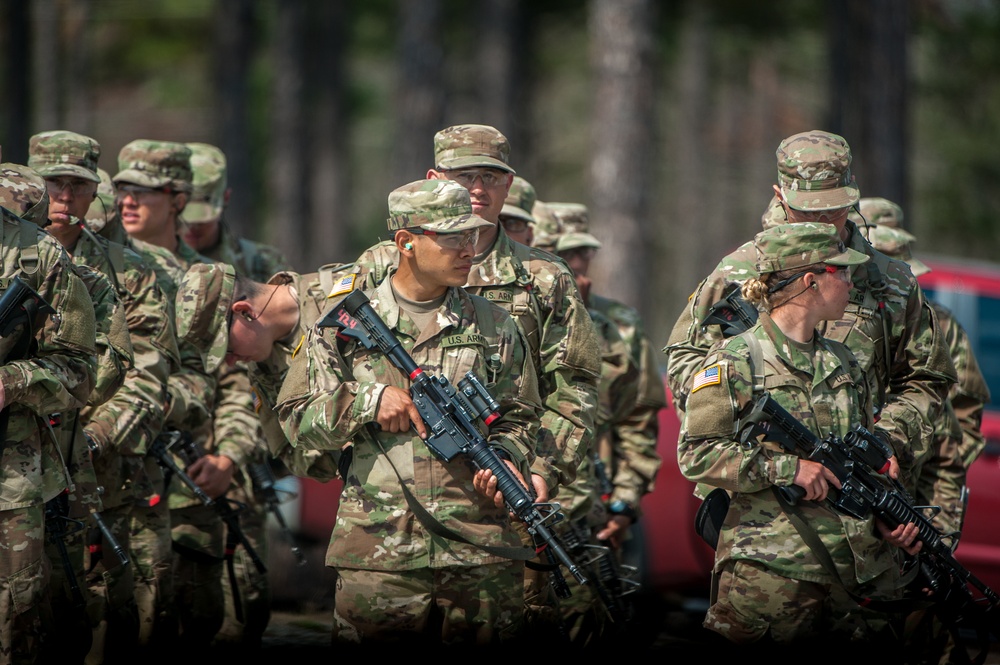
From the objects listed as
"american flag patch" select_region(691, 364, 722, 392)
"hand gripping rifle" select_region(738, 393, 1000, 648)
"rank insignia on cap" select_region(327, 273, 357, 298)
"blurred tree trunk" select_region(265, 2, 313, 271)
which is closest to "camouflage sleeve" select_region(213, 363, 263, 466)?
"rank insignia on cap" select_region(327, 273, 357, 298)

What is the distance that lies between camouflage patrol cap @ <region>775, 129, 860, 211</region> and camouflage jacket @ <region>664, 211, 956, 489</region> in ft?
0.51

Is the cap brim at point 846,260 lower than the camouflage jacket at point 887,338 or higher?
higher

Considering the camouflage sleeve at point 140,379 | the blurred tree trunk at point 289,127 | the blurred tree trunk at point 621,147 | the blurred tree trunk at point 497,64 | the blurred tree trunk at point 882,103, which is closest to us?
the camouflage sleeve at point 140,379

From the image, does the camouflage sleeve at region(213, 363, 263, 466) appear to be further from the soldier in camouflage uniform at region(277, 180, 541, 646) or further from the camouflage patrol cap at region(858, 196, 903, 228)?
the camouflage patrol cap at region(858, 196, 903, 228)

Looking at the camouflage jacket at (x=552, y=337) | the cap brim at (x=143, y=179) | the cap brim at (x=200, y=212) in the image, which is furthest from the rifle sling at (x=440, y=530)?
the cap brim at (x=200, y=212)

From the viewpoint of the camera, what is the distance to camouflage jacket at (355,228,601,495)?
5.02 meters

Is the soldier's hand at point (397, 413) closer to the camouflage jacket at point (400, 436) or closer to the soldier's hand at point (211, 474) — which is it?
the camouflage jacket at point (400, 436)

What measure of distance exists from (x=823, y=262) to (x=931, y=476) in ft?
6.25

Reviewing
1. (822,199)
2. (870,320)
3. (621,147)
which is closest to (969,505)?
(870,320)

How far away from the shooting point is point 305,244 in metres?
21.6

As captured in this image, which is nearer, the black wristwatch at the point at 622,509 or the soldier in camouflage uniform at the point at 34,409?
the soldier in camouflage uniform at the point at 34,409

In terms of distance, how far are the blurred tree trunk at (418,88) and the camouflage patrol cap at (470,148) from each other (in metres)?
10.5

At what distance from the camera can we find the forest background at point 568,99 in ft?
42.4

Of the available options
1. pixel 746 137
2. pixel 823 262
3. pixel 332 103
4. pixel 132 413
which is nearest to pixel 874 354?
pixel 823 262
